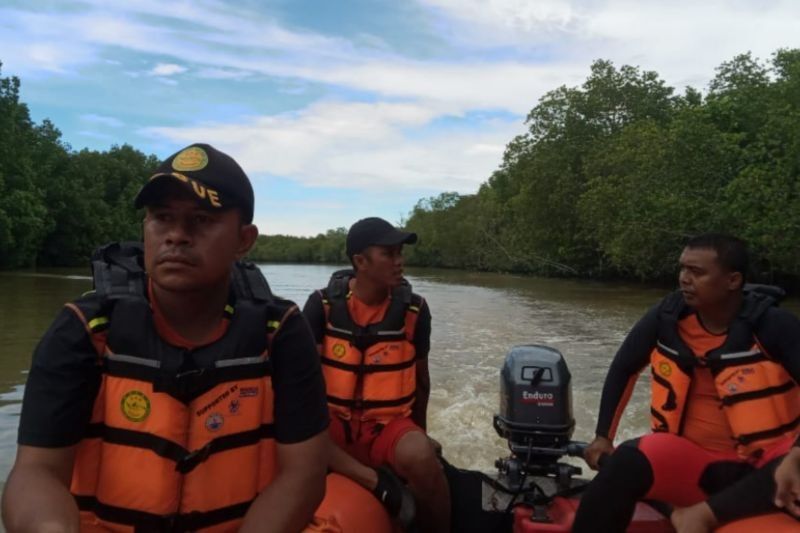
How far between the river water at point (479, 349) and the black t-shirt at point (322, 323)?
1854 millimetres

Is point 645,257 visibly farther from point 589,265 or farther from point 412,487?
point 412,487

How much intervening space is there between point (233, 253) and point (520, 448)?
1.80 metres

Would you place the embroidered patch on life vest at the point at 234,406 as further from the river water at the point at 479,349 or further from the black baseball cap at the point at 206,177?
the river water at the point at 479,349

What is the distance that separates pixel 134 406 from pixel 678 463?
5.80 feet

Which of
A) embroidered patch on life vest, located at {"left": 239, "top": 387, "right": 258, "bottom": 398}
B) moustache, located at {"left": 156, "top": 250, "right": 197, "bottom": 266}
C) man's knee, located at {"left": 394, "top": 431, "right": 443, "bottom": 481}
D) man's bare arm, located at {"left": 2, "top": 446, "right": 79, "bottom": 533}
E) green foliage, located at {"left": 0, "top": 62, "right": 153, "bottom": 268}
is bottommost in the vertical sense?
man's knee, located at {"left": 394, "top": 431, "right": 443, "bottom": 481}

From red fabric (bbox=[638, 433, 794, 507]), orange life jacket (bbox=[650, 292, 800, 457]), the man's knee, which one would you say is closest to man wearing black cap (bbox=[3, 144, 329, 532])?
the man's knee

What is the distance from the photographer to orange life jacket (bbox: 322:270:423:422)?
305 centimetres

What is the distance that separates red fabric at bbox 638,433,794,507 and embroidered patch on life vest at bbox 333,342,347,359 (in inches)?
53.3

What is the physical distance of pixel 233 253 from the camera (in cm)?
164

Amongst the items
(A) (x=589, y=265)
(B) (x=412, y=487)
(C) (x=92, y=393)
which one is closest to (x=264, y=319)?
(C) (x=92, y=393)

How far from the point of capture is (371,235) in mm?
3502

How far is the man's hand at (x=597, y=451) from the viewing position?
8.98 feet

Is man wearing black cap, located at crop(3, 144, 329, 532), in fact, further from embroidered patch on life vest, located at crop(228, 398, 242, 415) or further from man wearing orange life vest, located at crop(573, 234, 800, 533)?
man wearing orange life vest, located at crop(573, 234, 800, 533)

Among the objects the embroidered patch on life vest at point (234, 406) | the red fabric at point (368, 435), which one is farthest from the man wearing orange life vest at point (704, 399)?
the embroidered patch on life vest at point (234, 406)
